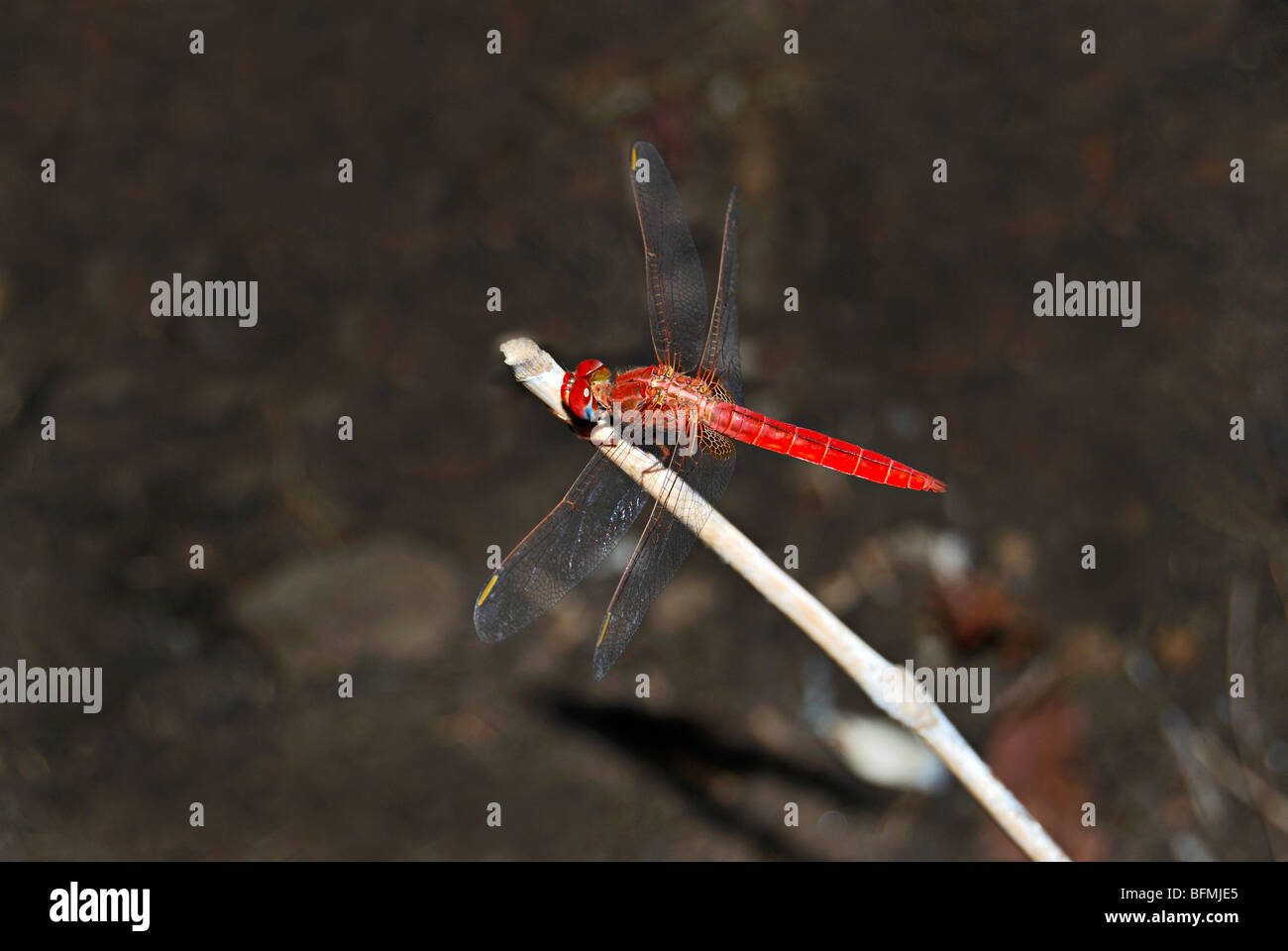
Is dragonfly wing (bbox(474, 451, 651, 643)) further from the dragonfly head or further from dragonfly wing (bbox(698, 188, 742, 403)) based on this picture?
dragonfly wing (bbox(698, 188, 742, 403))

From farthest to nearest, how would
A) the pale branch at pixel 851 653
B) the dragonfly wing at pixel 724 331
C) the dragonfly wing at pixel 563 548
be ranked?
the dragonfly wing at pixel 724 331, the dragonfly wing at pixel 563 548, the pale branch at pixel 851 653

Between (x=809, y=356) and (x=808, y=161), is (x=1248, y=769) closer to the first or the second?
(x=809, y=356)

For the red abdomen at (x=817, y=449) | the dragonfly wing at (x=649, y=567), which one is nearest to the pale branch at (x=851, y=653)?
the dragonfly wing at (x=649, y=567)

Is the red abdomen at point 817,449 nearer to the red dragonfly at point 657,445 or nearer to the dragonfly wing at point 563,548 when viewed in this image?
the red dragonfly at point 657,445

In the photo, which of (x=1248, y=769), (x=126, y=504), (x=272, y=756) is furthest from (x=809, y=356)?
(x=126, y=504)

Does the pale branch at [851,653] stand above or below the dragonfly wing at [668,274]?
below

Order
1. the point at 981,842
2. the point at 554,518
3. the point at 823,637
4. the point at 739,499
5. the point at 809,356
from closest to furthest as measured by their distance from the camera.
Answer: the point at 823,637
the point at 554,518
the point at 981,842
the point at 739,499
the point at 809,356

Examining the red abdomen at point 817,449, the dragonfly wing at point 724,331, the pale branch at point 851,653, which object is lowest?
the pale branch at point 851,653
